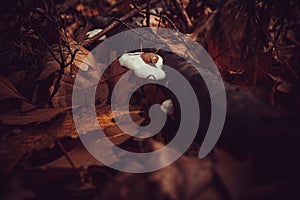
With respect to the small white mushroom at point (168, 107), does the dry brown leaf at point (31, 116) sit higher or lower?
lower

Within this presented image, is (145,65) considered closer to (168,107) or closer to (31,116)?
(168,107)

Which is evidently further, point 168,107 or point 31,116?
point 31,116

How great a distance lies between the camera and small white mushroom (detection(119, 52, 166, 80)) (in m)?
1.58

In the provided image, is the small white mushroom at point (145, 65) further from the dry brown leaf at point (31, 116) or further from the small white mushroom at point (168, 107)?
the dry brown leaf at point (31, 116)

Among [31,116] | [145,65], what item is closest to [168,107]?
[145,65]

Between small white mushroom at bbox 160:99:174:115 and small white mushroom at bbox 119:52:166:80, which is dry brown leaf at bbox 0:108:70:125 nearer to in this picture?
small white mushroom at bbox 119:52:166:80

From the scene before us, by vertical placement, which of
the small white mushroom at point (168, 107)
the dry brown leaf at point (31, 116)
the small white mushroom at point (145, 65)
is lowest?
the dry brown leaf at point (31, 116)

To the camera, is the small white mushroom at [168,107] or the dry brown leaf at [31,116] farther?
the dry brown leaf at [31,116]

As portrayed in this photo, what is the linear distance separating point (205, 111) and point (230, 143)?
0.22 metres

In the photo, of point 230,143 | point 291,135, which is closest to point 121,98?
point 230,143

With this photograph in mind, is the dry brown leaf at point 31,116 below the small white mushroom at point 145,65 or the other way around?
below

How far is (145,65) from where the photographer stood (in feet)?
5.42

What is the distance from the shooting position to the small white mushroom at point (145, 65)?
1577 millimetres

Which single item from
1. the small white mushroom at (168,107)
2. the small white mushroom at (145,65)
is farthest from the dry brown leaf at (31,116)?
the small white mushroom at (168,107)
